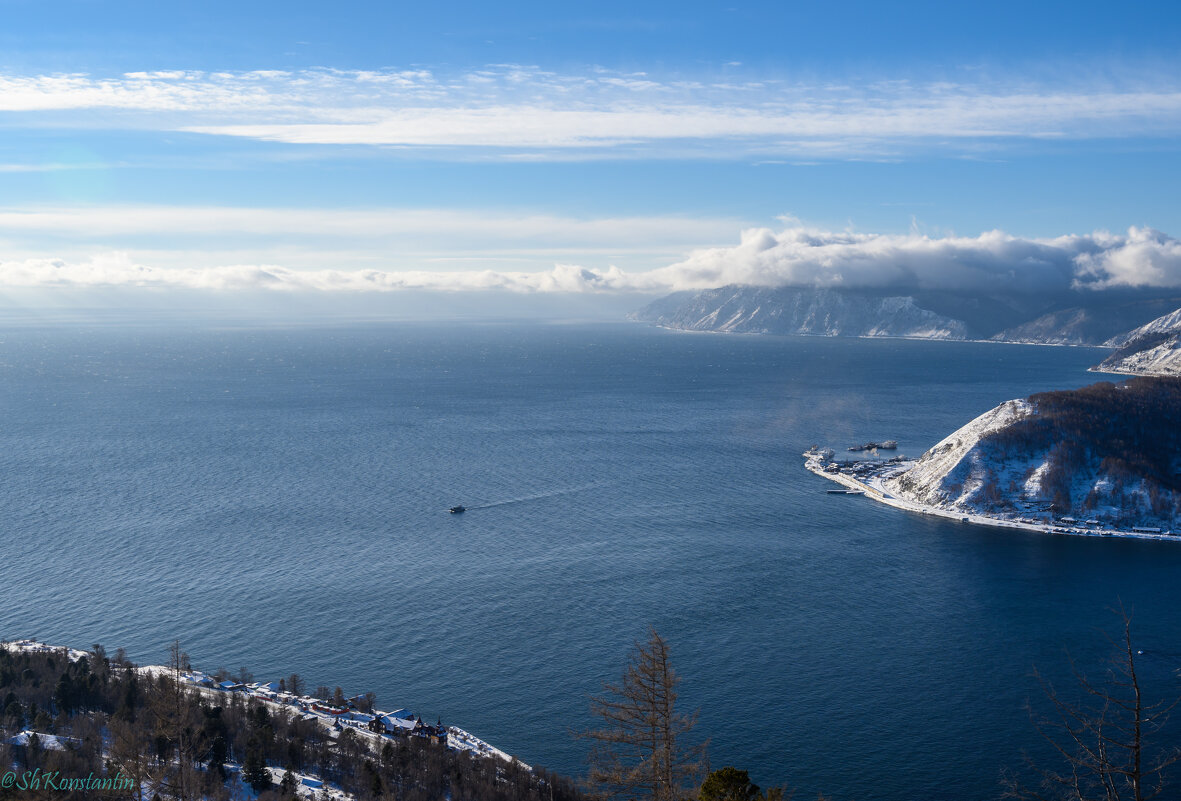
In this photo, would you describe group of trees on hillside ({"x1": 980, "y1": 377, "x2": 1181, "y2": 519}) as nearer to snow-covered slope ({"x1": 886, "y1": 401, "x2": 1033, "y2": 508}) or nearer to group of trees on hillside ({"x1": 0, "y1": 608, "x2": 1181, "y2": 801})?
snow-covered slope ({"x1": 886, "y1": 401, "x2": 1033, "y2": 508})

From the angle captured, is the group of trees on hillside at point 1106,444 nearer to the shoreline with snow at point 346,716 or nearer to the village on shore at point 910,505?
the village on shore at point 910,505

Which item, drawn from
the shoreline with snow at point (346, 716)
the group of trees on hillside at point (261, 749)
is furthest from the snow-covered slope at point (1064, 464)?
the shoreline with snow at point (346, 716)

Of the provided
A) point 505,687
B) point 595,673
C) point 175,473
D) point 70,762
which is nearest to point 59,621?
point 70,762

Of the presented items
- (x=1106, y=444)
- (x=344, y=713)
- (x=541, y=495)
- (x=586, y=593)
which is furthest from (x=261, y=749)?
(x=1106, y=444)

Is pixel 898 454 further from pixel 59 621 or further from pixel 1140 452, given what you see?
pixel 59 621

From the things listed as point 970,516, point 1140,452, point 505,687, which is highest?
point 1140,452
